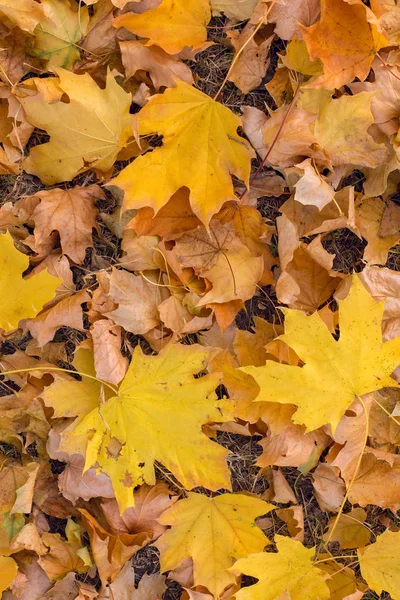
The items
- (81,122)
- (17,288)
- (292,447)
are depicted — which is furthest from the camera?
(292,447)

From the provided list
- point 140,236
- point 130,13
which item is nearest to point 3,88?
point 130,13

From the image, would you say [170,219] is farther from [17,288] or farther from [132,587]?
[132,587]

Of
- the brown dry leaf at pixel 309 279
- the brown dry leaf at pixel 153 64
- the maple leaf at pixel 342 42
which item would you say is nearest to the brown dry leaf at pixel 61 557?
the brown dry leaf at pixel 309 279

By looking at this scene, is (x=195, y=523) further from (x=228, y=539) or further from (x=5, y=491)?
(x=5, y=491)

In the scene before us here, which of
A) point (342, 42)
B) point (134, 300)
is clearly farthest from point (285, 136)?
point (134, 300)

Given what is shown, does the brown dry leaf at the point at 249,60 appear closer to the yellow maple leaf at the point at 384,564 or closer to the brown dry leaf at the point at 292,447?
the brown dry leaf at the point at 292,447

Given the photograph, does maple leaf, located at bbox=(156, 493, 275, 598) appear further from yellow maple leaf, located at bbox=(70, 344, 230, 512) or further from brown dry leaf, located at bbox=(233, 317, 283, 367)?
brown dry leaf, located at bbox=(233, 317, 283, 367)
